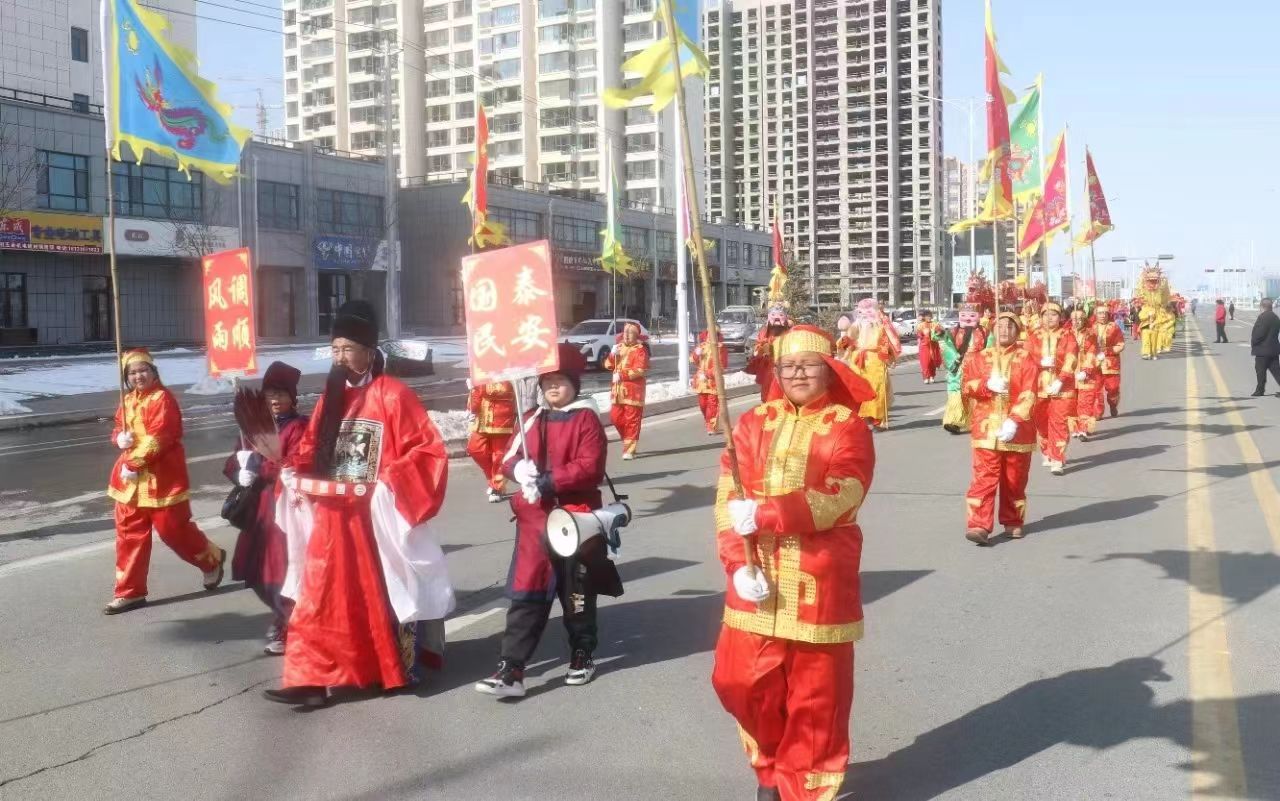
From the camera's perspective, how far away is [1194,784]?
386 centimetres

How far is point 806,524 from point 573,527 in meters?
1.46

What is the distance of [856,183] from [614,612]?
122 metres

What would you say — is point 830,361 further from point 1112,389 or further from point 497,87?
point 497,87

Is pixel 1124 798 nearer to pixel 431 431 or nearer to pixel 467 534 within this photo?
pixel 431 431

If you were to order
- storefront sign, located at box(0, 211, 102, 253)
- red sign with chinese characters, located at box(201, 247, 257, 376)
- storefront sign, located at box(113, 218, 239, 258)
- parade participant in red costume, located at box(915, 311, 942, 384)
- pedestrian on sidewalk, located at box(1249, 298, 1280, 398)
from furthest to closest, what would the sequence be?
storefront sign, located at box(113, 218, 239, 258)
storefront sign, located at box(0, 211, 102, 253)
pedestrian on sidewalk, located at box(1249, 298, 1280, 398)
parade participant in red costume, located at box(915, 311, 942, 384)
red sign with chinese characters, located at box(201, 247, 257, 376)

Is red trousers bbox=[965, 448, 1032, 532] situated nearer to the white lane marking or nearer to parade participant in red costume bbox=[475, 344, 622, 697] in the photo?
parade participant in red costume bbox=[475, 344, 622, 697]

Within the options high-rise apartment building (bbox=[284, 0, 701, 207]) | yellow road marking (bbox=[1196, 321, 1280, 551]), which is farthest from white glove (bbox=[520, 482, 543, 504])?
high-rise apartment building (bbox=[284, 0, 701, 207])

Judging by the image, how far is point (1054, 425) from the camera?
11445mm

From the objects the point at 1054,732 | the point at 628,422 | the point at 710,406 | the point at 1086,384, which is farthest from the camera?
the point at 1086,384

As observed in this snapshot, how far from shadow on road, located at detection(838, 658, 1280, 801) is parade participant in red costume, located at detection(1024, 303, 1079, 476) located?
5.81 m

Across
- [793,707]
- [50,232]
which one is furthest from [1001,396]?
[50,232]

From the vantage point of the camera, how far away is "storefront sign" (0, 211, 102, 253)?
3516 cm

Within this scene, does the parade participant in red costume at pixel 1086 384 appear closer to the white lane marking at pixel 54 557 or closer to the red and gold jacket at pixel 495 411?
the red and gold jacket at pixel 495 411

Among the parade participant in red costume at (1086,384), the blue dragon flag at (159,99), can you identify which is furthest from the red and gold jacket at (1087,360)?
A: the blue dragon flag at (159,99)
